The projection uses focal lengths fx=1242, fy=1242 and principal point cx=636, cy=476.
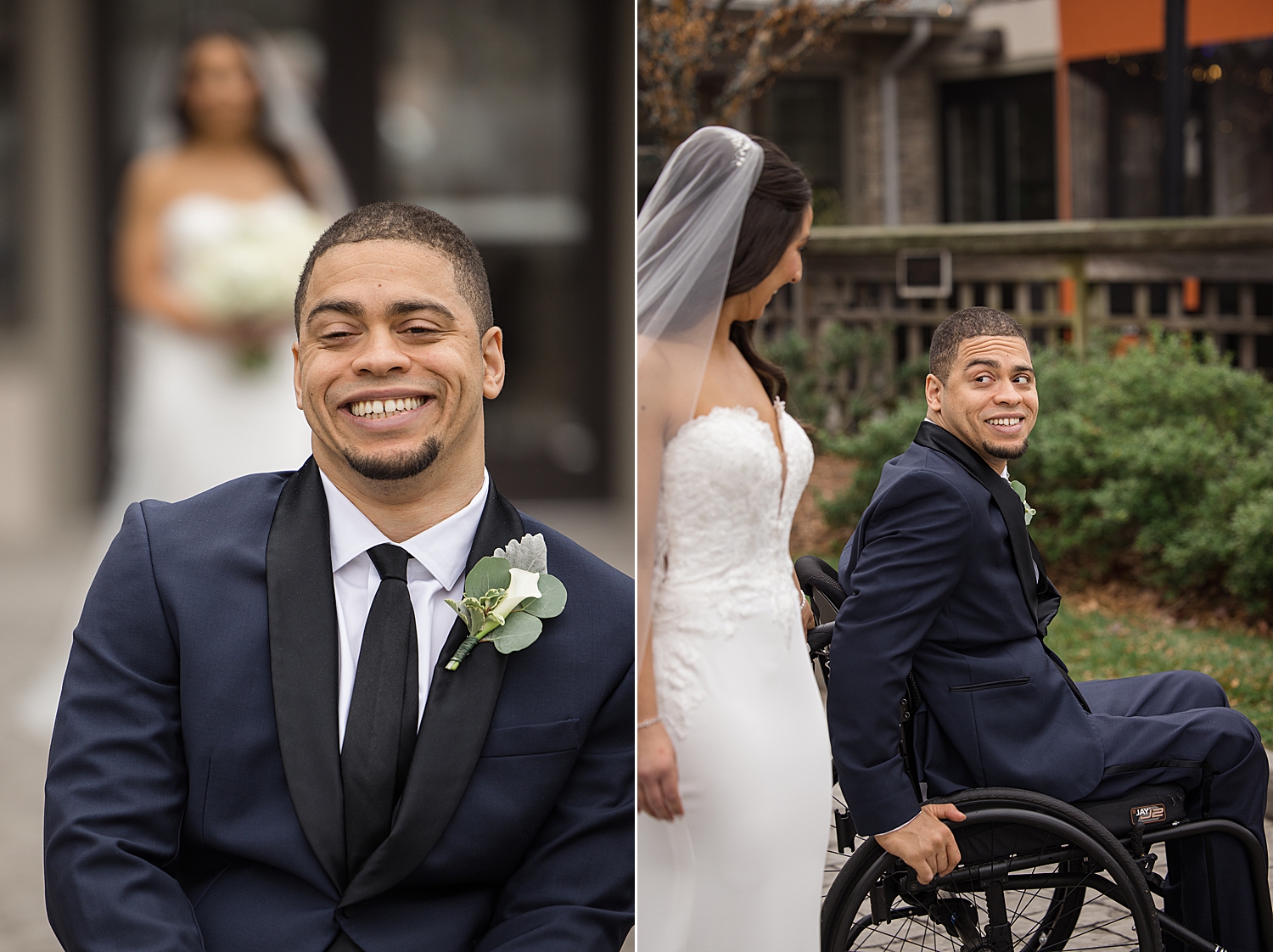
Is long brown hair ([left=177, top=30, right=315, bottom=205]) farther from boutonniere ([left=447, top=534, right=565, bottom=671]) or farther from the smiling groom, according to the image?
boutonniere ([left=447, top=534, right=565, bottom=671])

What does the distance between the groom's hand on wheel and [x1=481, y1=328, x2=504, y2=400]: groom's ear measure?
3.21 ft

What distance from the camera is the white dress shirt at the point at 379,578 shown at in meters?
2.06

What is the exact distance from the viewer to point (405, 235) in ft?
6.58

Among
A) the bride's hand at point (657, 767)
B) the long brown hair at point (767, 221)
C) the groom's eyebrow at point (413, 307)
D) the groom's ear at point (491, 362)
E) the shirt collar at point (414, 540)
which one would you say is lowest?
the bride's hand at point (657, 767)

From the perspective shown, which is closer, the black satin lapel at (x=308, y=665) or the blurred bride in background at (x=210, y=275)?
the black satin lapel at (x=308, y=665)

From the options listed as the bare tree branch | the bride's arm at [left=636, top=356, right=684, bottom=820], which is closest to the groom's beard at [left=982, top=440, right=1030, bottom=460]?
the bride's arm at [left=636, top=356, right=684, bottom=820]

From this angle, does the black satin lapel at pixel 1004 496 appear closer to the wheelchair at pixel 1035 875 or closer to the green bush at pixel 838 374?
the wheelchair at pixel 1035 875

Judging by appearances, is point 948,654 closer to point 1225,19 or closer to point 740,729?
point 740,729

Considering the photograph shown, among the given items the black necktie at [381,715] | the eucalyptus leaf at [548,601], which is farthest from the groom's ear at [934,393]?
the black necktie at [381,715]

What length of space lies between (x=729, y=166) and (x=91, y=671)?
4.09ft

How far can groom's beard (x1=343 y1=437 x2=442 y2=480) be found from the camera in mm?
2035

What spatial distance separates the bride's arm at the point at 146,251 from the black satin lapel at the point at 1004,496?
198 centimetres

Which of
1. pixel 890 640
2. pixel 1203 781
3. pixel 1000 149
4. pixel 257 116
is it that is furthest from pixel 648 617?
pixel 1000 149

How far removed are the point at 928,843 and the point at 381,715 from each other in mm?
893
